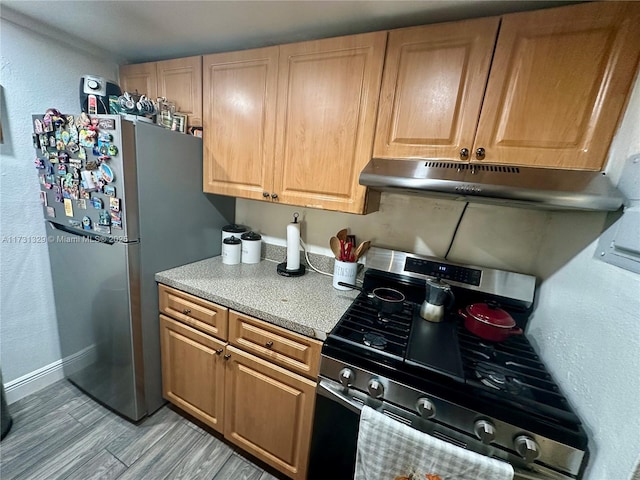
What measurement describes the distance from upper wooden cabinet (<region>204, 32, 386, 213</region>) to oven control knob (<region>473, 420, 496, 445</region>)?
33.5 inches

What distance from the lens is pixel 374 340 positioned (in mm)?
936

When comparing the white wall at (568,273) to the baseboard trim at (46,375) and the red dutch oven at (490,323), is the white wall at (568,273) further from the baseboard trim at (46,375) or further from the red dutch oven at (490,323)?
the baseboard trim at (46,375)

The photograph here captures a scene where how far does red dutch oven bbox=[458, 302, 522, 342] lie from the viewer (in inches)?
39.2

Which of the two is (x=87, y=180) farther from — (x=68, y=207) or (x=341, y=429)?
(x=341, y=429)

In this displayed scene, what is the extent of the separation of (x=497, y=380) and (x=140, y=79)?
7.58 ft

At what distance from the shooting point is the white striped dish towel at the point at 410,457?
2.30ft

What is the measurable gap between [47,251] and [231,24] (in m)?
1.67

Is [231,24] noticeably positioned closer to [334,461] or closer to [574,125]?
[574,125]

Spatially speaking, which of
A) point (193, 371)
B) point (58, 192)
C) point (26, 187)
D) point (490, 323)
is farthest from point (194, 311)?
point (490, 323)

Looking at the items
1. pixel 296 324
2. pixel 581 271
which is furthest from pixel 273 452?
pixel 581 271

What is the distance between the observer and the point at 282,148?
51.3 inches

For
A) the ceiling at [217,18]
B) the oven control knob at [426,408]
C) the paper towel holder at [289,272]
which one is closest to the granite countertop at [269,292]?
the paper towel holder at [289,272]

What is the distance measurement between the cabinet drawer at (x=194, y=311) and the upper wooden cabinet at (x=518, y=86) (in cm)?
108

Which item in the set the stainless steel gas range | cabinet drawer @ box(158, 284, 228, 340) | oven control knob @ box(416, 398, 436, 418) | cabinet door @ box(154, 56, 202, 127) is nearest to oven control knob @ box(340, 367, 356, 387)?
the stainless steel gas range
